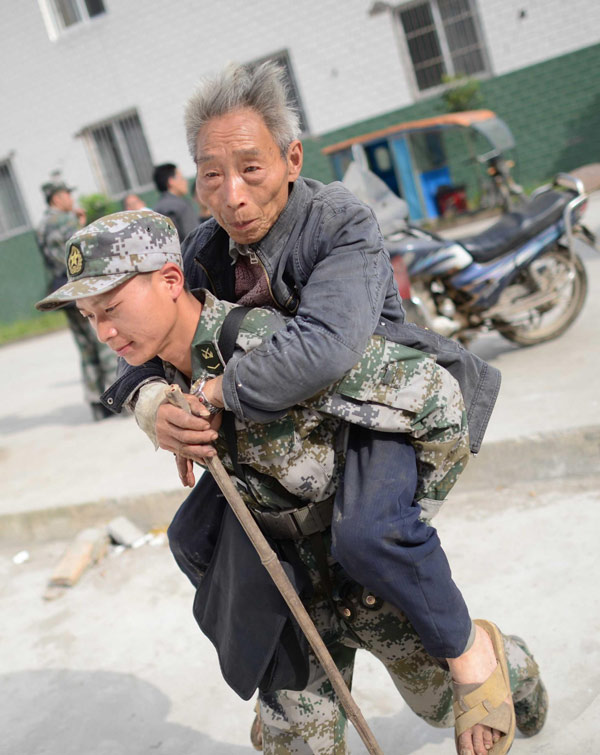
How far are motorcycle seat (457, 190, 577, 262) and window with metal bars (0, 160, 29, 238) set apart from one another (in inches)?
644

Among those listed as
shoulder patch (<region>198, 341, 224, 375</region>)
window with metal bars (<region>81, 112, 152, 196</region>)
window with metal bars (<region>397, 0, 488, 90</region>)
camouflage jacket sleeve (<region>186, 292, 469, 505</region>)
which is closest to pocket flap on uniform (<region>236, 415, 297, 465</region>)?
camouflage jacket sleeve (<region>186, 292, 469, 505</region>)

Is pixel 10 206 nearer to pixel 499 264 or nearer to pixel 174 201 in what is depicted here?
pixel 174 201

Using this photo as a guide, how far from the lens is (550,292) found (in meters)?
5.70

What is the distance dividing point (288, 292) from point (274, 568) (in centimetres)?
61

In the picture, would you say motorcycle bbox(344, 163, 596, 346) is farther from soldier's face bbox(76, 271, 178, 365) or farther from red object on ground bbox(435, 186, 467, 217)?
red object on ground bbox(435, 186, 467, 217)

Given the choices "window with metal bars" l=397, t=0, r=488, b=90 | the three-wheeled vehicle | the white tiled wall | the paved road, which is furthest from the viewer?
"window with metal bars" l=397, t=0, r=488, b=90

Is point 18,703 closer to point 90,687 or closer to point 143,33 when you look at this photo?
point 90,687

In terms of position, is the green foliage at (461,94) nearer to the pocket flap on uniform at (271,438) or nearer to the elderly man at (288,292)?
the elderly man at (288,292)

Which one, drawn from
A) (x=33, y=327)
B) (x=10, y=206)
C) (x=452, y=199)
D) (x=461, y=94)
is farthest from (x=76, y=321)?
(x=10, y=206)

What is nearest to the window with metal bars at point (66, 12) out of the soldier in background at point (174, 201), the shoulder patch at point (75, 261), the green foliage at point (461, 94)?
the green foliage at point (461, 94)

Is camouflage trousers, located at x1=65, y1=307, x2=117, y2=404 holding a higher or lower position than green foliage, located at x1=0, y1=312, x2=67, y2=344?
higher

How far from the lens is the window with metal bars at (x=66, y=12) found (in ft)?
57.1

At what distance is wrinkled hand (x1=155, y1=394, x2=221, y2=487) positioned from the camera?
1680 mm

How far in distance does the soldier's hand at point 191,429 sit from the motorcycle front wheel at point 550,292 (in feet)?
14.4
